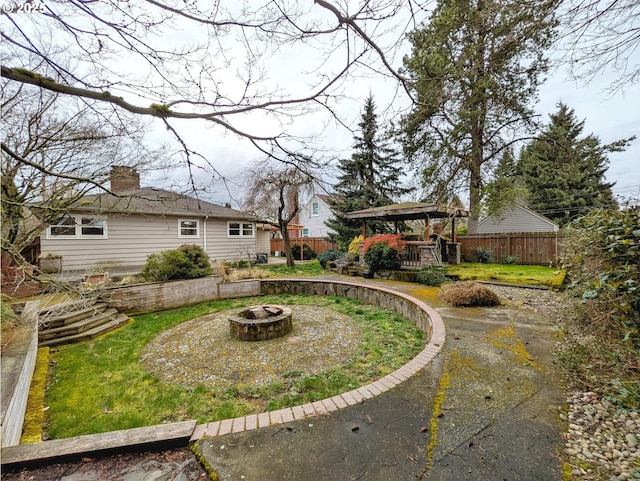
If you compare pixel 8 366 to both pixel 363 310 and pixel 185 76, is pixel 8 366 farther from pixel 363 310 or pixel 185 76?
pixel 363 310

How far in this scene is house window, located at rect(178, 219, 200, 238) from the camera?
1295 centimetres

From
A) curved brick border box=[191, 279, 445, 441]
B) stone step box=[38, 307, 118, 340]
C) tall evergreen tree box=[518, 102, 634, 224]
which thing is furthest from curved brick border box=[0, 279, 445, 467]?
tall evergreen tree box=[518, 102, 634, 224]

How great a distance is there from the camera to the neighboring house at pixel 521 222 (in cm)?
1617

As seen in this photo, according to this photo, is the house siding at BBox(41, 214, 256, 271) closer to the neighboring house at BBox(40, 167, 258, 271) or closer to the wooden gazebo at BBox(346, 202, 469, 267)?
the neighboring house at BBox(40, 167, 258, 271)

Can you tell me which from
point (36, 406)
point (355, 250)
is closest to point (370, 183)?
point (355, 250)

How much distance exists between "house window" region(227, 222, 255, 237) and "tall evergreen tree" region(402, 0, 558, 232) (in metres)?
10.2

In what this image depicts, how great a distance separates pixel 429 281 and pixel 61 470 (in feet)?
27.7

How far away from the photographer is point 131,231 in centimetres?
1154

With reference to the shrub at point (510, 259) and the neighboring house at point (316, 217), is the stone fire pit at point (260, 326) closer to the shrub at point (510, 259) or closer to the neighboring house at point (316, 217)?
the shrub at point (510, 259)

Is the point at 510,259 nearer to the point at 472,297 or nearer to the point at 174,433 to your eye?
the point at 472,297

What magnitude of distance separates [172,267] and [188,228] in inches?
247

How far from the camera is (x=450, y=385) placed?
2.64 m

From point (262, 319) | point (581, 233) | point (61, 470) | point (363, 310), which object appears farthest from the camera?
point (363, 310)

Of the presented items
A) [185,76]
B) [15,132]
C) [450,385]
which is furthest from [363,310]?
[15,132]
